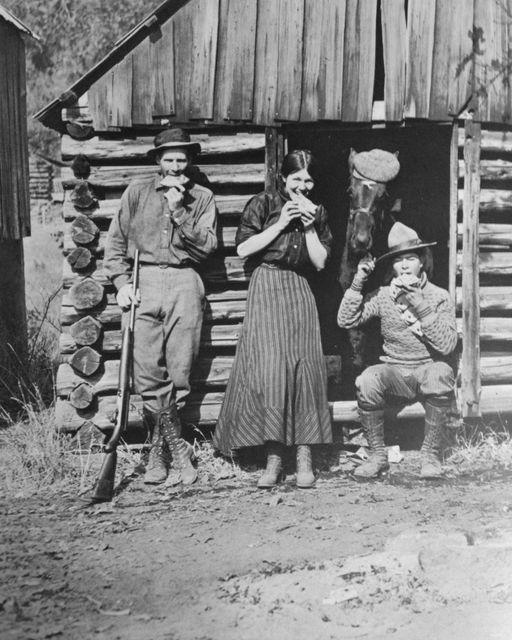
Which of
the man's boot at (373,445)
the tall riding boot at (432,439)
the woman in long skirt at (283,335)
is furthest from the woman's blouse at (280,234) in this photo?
the tall riding boot at (432,439)

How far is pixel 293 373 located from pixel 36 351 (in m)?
4.27

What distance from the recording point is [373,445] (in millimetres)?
6434

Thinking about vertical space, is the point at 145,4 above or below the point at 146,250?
above

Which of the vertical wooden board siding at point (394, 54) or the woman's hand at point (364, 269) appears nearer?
the woman's hand at point (364, 269)

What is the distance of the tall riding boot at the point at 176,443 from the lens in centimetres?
620

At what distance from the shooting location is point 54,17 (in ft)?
59.0

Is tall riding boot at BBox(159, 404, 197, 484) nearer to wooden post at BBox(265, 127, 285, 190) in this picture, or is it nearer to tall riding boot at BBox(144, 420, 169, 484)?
tall riding boot at BBox(144, 420, 169, 484)

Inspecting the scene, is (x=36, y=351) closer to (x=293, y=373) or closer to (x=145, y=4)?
(x=293, y=373)

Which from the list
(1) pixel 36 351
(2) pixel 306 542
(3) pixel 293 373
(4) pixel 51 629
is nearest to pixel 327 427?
(3) pixel 293 373

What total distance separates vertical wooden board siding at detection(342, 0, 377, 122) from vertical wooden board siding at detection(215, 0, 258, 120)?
0.75 metres

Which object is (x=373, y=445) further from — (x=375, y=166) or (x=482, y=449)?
(x=375, y=166)

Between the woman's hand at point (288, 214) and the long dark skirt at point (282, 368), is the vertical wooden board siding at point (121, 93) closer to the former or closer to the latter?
the woman's hand at point (288, 214)

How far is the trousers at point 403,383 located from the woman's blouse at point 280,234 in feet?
3.20

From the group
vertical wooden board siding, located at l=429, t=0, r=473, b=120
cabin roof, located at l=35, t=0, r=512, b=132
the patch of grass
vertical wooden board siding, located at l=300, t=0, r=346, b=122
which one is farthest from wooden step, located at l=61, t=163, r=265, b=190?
the patch of grass
